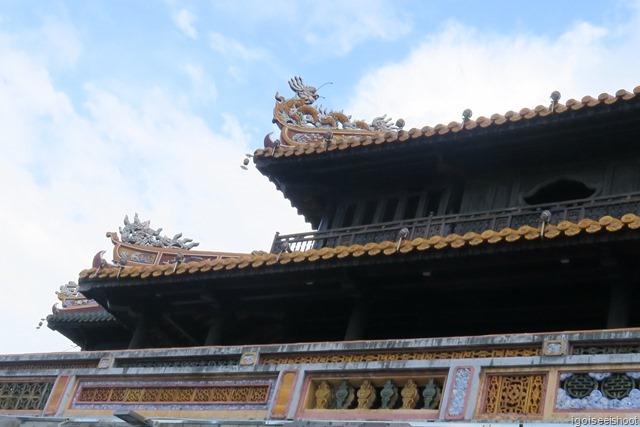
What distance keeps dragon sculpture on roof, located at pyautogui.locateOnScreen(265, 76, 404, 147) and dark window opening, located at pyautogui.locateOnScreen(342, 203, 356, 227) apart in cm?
157

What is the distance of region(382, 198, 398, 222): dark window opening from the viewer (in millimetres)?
16125

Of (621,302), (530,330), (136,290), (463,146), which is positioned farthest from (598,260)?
(136,290)

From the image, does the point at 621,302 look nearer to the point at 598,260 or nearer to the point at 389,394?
the point at 598,260

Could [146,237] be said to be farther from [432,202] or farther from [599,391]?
[599,391]

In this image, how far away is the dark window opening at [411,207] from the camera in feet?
52.4

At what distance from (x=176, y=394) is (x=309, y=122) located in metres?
6.89

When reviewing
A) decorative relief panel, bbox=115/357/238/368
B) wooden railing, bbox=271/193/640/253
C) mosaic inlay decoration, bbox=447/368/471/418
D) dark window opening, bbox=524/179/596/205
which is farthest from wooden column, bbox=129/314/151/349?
mosaic inlay decoration, bbox=447/368/471/418

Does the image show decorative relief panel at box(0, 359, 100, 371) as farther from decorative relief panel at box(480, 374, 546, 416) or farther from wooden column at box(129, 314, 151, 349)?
decorative relief panel at box(480, 374, 546, 416)

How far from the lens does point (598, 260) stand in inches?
457

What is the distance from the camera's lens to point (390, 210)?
1622cm

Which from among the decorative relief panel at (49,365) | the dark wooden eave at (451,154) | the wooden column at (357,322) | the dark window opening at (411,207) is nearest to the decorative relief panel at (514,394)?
the wooden column at (357,322)

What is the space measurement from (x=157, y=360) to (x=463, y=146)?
5741 mm

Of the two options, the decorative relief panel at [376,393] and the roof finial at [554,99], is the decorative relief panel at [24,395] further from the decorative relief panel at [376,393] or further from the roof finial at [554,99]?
the roof finial at [554,99]

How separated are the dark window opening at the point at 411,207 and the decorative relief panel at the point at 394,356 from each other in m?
4.29
